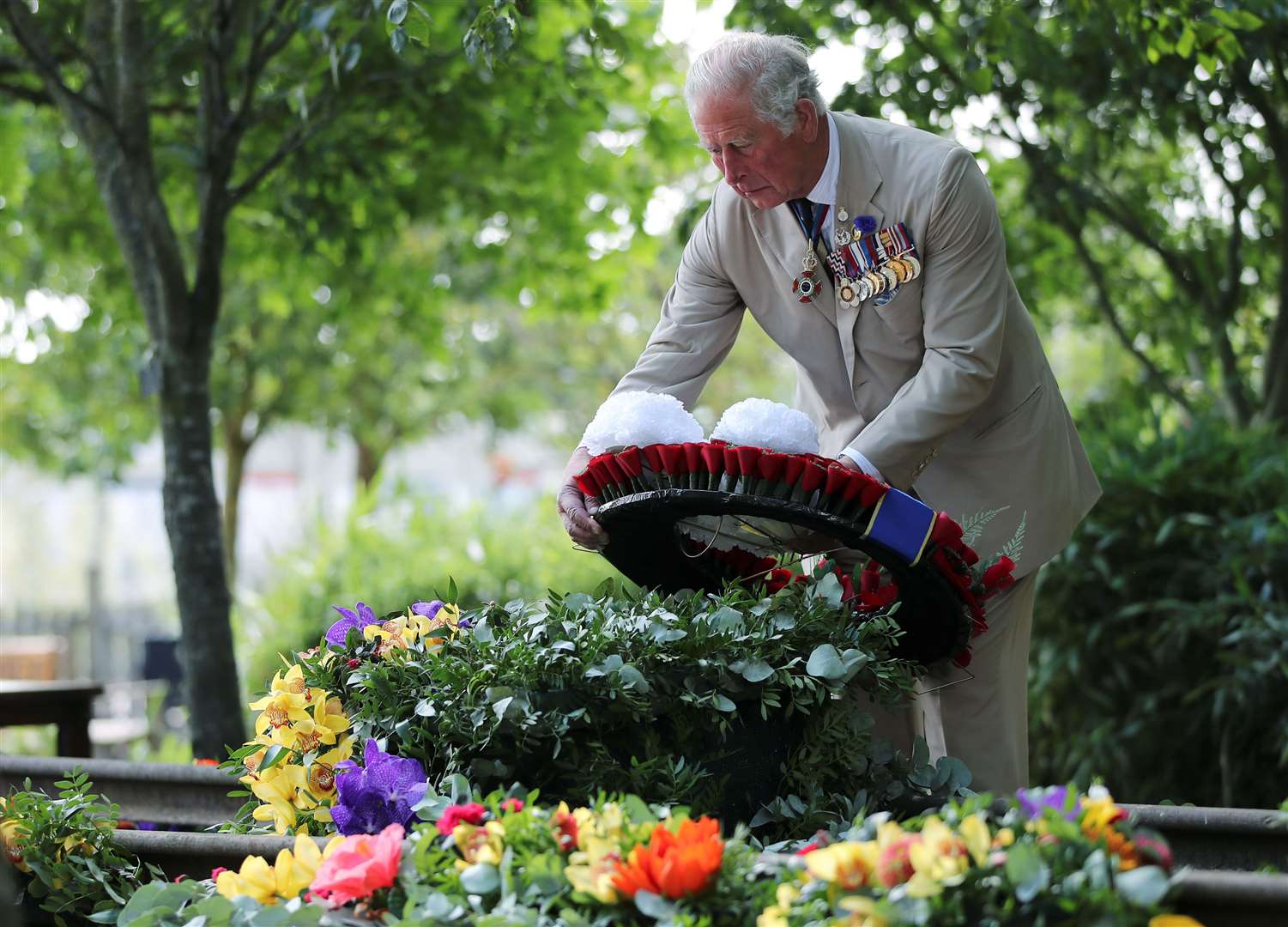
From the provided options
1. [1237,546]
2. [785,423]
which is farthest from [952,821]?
[1237,546]

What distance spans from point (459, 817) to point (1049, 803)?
0.64m

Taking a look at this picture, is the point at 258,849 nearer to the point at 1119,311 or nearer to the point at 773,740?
the point at 773,740

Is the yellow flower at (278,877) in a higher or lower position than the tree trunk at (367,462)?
lower

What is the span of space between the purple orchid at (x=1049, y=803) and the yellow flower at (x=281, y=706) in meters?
1.01

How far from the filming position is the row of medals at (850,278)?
2309 millimetres

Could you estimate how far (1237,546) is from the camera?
428cm

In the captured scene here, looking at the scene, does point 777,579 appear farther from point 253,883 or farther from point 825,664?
point 253,883

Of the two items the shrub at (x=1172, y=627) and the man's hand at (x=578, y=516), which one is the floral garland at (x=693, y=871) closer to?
the man's hand at (x=578, y=516)

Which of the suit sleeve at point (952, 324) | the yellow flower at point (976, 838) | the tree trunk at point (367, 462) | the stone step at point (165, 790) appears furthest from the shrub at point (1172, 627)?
the tree trunk at point (367, 462)

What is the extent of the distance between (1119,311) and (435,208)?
354 cm

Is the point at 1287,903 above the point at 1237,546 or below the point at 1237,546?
below

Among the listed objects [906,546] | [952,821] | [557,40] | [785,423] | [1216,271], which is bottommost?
[952,821]

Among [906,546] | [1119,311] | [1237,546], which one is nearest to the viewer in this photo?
[906,546]

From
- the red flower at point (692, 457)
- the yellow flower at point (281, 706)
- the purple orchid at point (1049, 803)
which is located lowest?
the purple orchid at point (1049, 803)
